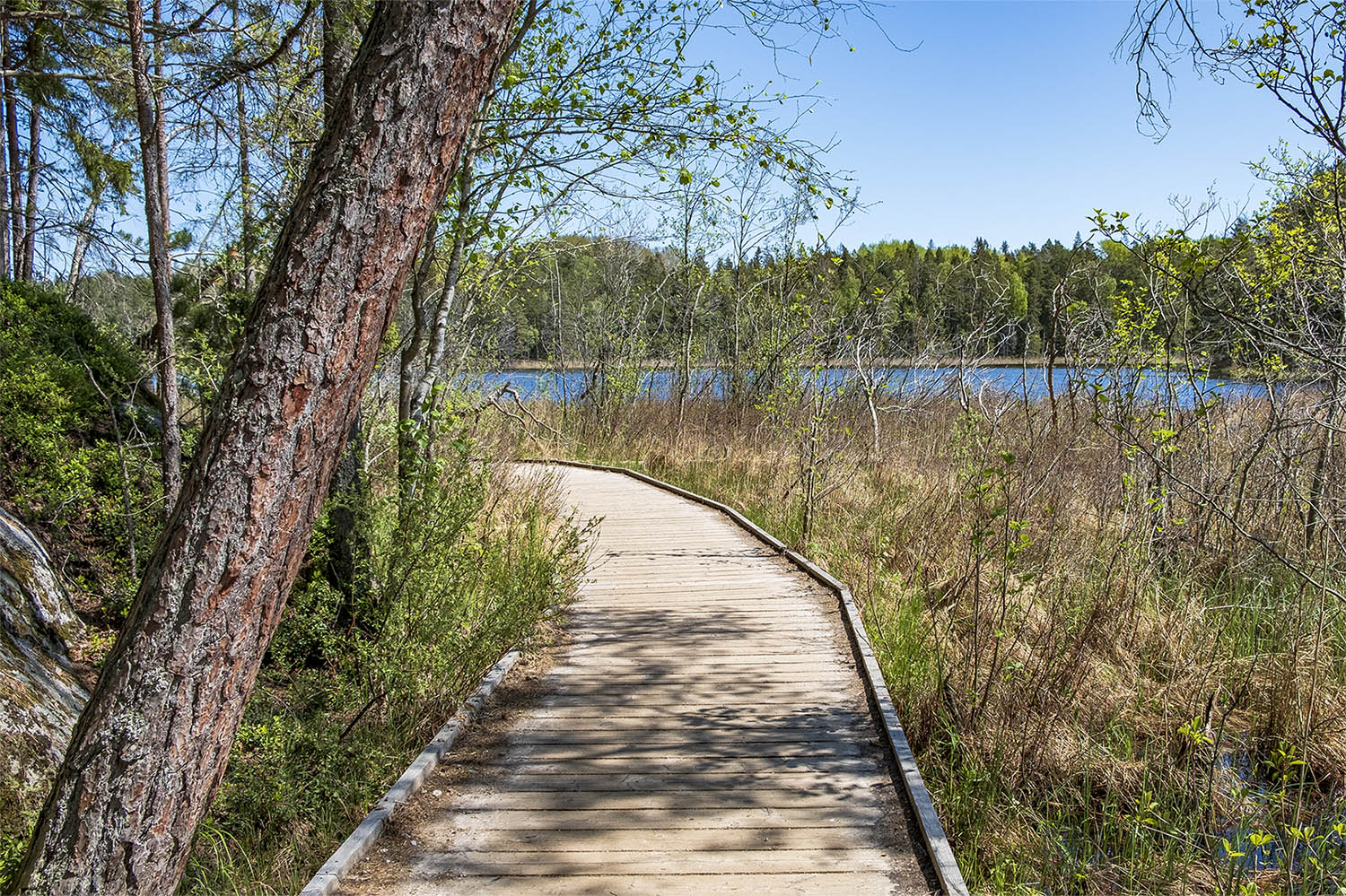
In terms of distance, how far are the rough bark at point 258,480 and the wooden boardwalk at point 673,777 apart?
0.86 metres

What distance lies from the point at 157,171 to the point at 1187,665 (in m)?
6.87

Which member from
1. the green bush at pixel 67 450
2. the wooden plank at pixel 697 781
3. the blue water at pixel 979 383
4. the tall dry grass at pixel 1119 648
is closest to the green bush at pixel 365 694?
the wooden plank at pixel 697 781

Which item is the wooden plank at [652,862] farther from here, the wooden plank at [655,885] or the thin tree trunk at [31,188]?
the thin tree trunk at [31,188]

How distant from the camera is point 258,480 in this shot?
2.63 m

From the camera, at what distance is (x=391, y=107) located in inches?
106

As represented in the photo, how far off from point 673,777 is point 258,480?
7.56 feet

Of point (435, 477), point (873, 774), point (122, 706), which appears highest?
point (435, 477)

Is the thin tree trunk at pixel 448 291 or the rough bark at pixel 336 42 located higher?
the rough bark at pixel 336 42

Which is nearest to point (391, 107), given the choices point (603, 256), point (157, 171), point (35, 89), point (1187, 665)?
point (157, 171)

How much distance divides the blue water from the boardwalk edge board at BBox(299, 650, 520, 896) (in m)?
2.26

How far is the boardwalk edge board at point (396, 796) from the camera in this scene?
3082 millimetres

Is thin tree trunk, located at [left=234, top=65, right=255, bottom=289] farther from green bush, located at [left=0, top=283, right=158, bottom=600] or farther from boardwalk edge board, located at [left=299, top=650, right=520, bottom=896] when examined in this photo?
boardwalk edge board, located at [left=299, top=650, right=520, bottom=896]

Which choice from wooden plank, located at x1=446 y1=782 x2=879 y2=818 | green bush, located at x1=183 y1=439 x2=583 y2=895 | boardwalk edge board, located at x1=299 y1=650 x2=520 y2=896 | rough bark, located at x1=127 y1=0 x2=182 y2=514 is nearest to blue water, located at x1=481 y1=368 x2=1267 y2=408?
green bush, located at x1=183 y1=439 x2=583 y2=895

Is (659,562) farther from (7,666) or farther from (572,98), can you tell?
(7,666)
